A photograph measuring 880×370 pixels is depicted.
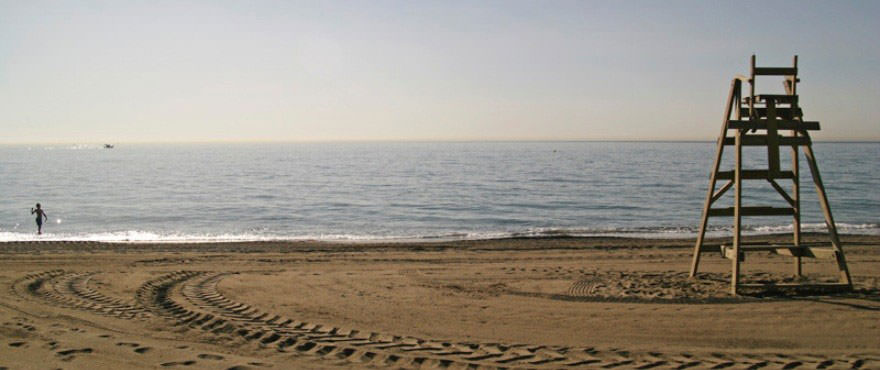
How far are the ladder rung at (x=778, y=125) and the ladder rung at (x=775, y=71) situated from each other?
0.72 m

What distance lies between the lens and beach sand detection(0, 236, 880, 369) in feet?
21.7

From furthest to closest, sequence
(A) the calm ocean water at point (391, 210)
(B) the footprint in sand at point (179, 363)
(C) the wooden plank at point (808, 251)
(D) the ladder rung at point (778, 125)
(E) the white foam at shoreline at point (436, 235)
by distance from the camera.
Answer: (A) the calm ocean water at point (391, 210), (E) the white foam at shoreline at point (436, 235), (D) the ladder rung at point (778, 125), (C) the wooden plank at point (808, 251), (B) the footprint in sand at point (179, 363)

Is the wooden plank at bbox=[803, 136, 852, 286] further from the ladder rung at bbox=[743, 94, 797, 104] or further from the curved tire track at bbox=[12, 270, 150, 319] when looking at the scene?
the curved tire track at bbox=[12, 270, 150, 319]

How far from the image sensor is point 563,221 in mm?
27688

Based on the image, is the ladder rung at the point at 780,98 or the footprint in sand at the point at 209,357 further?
the ladder rung at the point at 780,98

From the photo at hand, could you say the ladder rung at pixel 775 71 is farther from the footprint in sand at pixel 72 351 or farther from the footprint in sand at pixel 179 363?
the footprint in sand at pixel 72 351

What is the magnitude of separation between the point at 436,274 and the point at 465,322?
13.8 ft

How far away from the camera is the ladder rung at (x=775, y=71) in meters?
9.34

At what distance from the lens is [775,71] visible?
9.43 metres

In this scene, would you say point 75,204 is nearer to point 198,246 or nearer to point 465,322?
point 198,246

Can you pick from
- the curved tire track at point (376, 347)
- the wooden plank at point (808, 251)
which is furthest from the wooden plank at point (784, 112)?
the curved tire track at point (376, 347)

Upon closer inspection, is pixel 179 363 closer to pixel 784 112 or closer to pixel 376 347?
pixel 376 347

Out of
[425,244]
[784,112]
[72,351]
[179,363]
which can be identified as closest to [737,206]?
[784,112]

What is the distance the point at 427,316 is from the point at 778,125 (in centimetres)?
618
